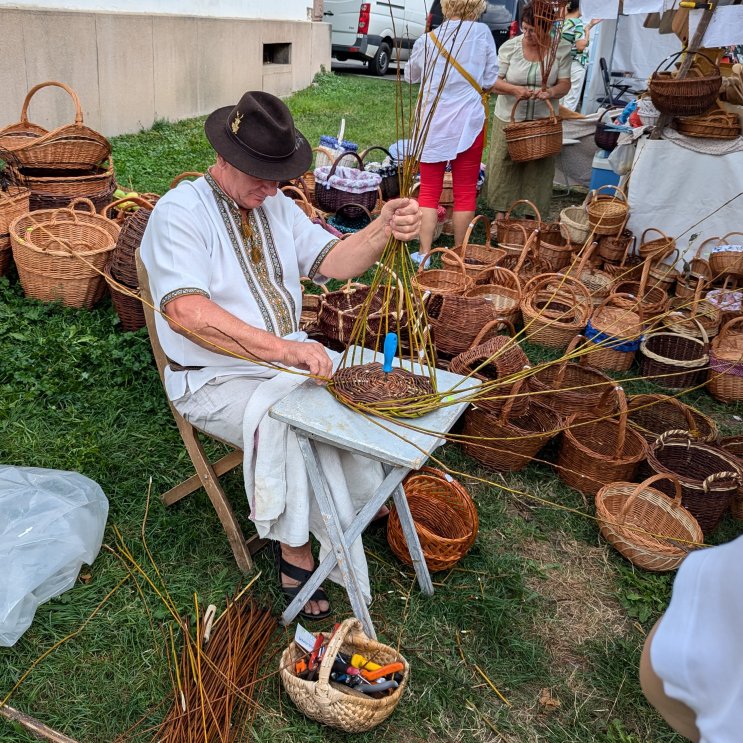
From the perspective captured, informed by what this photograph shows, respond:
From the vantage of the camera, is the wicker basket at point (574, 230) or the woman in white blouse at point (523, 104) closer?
the wicker basket at point (574, 230)

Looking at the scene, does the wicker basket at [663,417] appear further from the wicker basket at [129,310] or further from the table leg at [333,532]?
the wicker basket at [129,310]

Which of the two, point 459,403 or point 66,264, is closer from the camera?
point 459,403

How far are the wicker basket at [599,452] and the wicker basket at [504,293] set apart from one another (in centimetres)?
104

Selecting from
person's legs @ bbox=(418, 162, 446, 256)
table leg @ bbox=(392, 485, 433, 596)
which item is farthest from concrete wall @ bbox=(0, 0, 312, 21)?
table leg @ bbox=(392, 485, 433, 596)

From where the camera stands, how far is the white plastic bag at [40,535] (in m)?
2.06

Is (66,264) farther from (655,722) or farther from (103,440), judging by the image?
(655,722)

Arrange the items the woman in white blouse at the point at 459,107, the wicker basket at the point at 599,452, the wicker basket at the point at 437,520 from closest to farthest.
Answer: the wicker basket at the point at 437,520, the wicker basket at the point at 599,452, the woman in white blouse at the point at 459,107

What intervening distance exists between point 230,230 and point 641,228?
380cm

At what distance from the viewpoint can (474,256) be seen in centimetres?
493

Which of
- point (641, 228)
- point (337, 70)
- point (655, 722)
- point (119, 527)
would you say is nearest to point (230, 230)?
point (119, 527)

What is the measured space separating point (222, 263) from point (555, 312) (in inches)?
94.9

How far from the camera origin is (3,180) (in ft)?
13.4

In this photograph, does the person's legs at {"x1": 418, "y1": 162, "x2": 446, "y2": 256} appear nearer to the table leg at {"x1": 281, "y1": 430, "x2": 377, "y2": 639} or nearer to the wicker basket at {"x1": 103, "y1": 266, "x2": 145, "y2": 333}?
the wicker basket at {"x1": 103, "y1": 266, "x2": 145, "y2": 333}

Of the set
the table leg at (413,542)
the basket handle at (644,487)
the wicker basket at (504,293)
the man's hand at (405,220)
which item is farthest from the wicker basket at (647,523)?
the wicker basket at (504,293)
